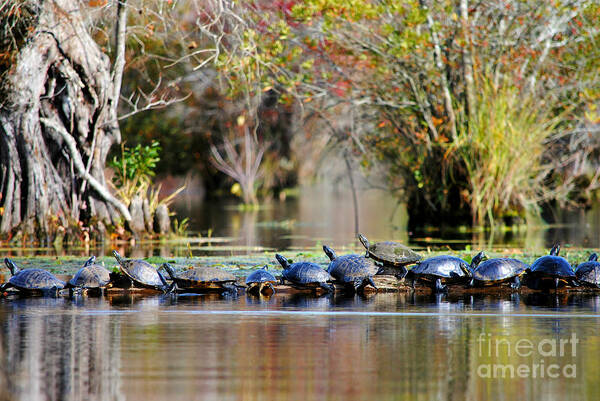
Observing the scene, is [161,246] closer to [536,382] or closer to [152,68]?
[536,382]

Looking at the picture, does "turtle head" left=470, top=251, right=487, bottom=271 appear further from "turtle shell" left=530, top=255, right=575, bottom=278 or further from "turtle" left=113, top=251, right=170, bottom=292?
"turtle" left=113, top=251, right=170, bottom=292

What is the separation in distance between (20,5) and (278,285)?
7664mm

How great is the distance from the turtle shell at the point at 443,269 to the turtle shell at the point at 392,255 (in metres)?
0.52

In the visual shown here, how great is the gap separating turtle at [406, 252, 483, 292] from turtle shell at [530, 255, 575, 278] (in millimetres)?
795

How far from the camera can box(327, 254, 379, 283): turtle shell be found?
37.4 ft

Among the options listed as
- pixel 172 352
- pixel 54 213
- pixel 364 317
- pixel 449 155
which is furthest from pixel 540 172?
pixel 172 352

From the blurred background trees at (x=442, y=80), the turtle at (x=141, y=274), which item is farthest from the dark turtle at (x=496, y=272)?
the blurred background trees at (x=442, y=80)

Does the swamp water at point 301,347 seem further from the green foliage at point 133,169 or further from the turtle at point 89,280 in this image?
the green foliage at point 133,169

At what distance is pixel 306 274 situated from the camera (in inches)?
446

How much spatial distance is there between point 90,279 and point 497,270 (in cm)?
455

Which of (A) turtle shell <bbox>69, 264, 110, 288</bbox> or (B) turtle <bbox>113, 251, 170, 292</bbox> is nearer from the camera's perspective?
(A) turtle shell <bbox>69, 264, 110, 288</bbox>

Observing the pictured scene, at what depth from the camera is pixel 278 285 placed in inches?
464

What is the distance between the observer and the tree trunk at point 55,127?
55.4 ft

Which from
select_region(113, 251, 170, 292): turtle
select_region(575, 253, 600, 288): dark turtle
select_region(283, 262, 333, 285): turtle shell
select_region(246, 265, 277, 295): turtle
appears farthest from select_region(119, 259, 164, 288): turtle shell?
select_region(575, 253, 600, 288): dark turtle
